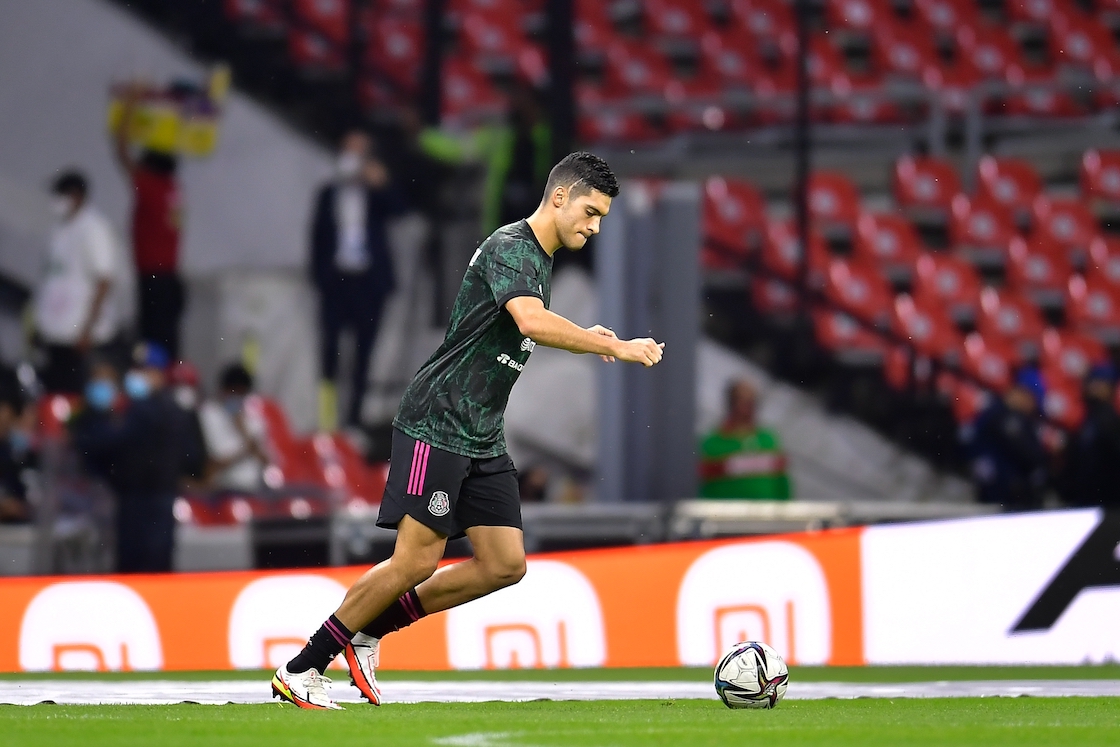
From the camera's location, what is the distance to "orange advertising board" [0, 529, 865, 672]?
25.6ft

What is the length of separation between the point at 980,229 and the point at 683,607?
24.3ft

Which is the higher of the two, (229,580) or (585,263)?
(585,263)

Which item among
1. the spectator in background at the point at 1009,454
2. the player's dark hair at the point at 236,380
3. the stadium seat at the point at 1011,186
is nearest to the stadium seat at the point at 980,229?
the stadium seat at the point at 1011,186

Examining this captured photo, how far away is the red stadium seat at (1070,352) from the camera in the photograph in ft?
44.2

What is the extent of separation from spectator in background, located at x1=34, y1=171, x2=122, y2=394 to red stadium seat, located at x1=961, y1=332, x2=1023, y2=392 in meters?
6.12

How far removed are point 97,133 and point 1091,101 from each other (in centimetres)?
839

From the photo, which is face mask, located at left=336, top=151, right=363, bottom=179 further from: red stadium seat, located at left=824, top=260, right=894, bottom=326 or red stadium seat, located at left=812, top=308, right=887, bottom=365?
red stadium seat, located at left=824, top=260, right=894, bottom=326

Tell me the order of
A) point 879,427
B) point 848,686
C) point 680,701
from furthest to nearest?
point 879,427 → point 848,686 → point 680,701

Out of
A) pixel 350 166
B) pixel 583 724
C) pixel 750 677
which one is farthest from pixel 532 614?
pixel 350 166

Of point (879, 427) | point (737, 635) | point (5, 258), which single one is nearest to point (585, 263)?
point (879, 427)

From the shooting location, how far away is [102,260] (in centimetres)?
1155

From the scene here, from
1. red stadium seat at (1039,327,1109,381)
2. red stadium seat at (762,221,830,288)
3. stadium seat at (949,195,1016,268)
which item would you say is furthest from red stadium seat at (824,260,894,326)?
red stadium seat at (1039,327,1109,381)

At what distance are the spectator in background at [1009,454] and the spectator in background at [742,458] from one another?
1.61m

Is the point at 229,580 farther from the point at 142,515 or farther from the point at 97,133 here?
the point at 97,133
